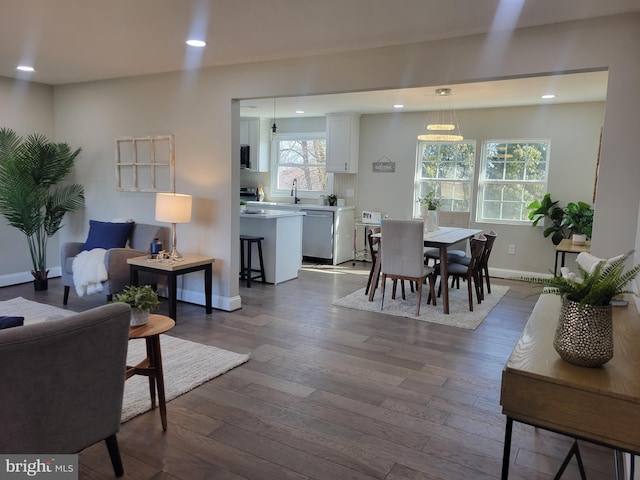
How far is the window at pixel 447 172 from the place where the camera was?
696cm

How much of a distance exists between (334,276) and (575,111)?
385 centimetres

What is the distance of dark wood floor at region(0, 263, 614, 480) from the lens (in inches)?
86.3

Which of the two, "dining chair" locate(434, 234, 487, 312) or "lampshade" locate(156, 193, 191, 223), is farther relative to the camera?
"dining chair" locate(434, 234, 487, 312)

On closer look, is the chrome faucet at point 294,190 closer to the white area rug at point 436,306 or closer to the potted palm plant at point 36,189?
the white area rug at point 436,306

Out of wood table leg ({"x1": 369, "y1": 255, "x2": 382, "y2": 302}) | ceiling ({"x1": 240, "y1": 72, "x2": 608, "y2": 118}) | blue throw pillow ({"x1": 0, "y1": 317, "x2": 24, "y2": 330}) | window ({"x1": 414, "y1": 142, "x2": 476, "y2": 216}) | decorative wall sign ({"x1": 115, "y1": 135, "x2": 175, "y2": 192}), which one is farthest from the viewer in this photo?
window ({"x1": 414, "y1": 142, "x2": 476, "y2": 216})

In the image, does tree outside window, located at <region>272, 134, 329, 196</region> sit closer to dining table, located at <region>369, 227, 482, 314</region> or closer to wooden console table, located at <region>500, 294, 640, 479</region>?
dining table, located at <region>369, 227, 482, 314</region>

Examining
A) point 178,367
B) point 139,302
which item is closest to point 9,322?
point 139,302

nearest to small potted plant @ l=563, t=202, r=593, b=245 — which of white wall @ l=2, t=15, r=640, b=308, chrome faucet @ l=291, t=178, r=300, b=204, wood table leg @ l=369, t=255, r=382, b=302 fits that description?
wood table leg @ l=369, t=255, r=382, b=302

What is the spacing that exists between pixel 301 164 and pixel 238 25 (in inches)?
200

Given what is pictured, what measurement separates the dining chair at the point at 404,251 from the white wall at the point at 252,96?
1439mm

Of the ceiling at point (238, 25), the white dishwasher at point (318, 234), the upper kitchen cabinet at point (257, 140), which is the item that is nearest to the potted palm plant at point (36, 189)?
the ceiling at point (238, 25)

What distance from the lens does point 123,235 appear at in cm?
495

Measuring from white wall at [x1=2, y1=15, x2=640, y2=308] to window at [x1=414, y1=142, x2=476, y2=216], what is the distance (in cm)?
363

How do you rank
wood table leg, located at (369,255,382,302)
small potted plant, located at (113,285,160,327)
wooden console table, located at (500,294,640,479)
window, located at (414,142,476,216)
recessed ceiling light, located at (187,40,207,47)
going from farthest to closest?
window, located at (414,142,476,216), wood table leg, located at (369,255,382,302), recessed ceiling light, located at (187,40,207,47), small potted plant, located at (113,285,160,327), wooden console table, located at (500,294,640,479)
